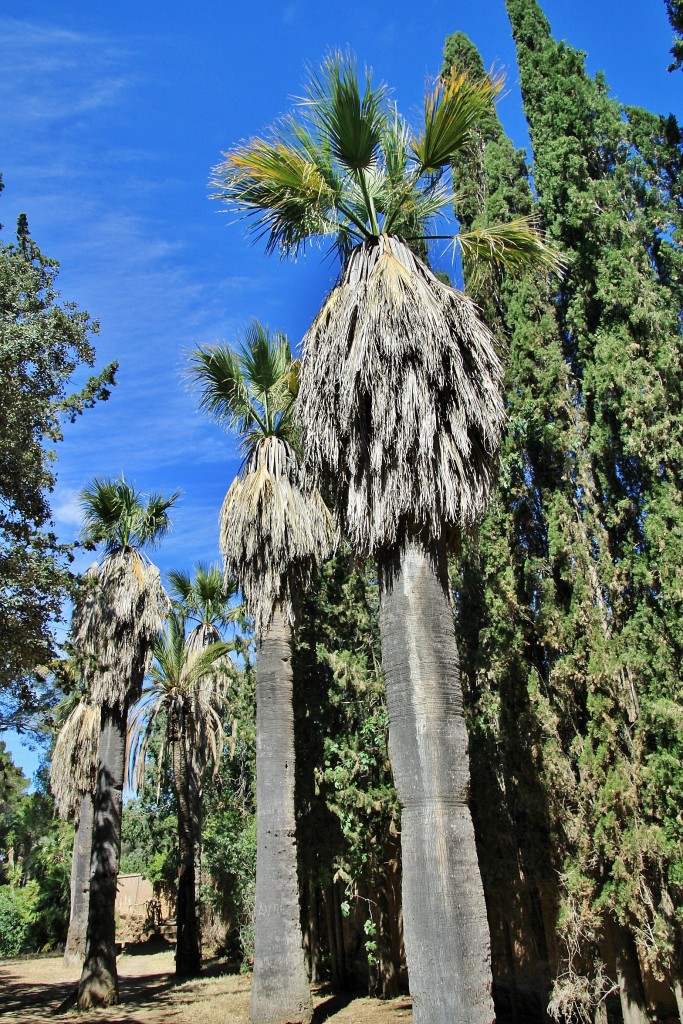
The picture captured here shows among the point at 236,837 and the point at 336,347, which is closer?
the point at 336,347

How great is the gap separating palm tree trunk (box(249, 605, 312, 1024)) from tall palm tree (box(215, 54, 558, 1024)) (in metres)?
5.07

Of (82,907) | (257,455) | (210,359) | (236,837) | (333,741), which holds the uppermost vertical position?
(210,359)

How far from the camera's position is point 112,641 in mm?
16031

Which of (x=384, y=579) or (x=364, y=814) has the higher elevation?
(x=384, y=579)

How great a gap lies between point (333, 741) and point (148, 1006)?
6234 millimetres

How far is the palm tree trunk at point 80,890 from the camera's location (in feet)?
66.5

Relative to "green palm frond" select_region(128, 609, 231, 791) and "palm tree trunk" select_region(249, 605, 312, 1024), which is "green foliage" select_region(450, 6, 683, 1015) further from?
"green palm frond" select_region(128, 609, 231, 791)

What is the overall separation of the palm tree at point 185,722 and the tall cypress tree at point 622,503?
11.1 m

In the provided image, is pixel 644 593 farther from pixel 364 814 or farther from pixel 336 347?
pixel 364 814

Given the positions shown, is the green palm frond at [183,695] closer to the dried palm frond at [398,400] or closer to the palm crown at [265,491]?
the palm crown at [265,491]

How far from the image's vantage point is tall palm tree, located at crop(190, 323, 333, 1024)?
36.5ft

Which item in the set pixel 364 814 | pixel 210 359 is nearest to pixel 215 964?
pixel 364 814

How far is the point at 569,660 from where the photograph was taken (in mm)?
10094

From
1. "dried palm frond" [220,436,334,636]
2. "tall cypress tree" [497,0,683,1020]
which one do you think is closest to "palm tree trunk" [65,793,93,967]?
"dried palm frond" [220,436,334,636]
